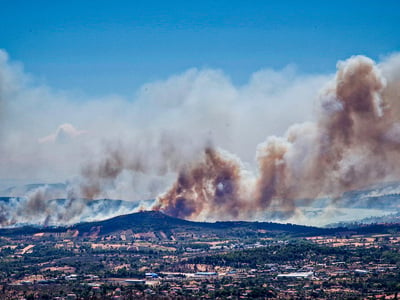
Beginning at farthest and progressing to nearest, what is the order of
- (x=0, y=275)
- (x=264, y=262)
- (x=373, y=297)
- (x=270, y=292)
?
(x=264, y=262) < (x=0, y=275) < (x=270, y=292) < (x=373, y=297)

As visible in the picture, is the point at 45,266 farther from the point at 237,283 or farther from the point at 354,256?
the point at 354,256

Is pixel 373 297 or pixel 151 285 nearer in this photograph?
pixel 373 297

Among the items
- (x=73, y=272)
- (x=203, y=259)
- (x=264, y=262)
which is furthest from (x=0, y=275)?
(x=264, y=262)

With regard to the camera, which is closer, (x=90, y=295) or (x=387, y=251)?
(x=90, y=295)

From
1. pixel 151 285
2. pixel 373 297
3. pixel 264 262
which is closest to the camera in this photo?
pixel 373 297

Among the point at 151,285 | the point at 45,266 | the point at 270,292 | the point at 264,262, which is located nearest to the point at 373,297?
the point at 270,292

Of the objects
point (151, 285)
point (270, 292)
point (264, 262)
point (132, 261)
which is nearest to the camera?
point (270, 292)

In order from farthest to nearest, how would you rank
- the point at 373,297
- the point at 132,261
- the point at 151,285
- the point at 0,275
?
1. the point at 132,261
2. the point at 0,275
3. the point at 151,285
4. the point at 373,297

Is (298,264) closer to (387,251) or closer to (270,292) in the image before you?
(387,251)
